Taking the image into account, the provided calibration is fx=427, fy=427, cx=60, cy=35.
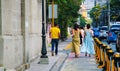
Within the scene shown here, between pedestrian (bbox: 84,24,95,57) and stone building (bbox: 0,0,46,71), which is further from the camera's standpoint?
pedestrian (bbox: 84,24,95,57)

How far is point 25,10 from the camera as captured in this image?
17.2 meters

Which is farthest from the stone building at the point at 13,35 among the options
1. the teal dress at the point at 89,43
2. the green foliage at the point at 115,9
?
the green foliage at the point at 115,9

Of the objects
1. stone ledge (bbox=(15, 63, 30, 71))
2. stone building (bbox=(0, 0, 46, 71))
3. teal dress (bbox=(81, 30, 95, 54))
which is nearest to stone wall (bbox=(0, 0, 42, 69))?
stone building (bbox=(0, 0, 46, 71))

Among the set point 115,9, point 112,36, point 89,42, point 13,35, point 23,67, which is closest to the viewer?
point 13,35

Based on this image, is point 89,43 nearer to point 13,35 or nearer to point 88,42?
point 88,42

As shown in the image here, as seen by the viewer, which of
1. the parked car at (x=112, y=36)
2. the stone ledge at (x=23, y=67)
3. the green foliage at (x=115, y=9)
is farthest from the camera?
the green foliage at (x=115, y=9)

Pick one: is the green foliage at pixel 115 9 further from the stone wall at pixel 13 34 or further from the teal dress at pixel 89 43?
the stone wall at pixel 13 34

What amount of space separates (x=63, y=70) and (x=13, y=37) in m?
4.22

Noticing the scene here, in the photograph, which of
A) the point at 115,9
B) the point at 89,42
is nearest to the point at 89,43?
the point at 89,42

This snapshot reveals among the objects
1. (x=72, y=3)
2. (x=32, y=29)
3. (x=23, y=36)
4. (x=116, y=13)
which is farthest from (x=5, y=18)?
(x=116, y=13)

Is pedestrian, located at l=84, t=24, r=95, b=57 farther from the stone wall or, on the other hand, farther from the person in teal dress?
the stone wall

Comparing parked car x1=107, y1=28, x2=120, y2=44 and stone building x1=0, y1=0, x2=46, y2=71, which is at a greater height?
stone building x1=0, y1=0, x2=46, y2=71

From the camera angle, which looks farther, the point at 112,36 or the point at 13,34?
the point at 112,36

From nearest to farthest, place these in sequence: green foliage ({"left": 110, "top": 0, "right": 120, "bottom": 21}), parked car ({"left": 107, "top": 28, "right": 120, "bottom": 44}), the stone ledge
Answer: the stone ledge, parked car ({"left": 107, "top": 28, "right": 120, "bottom": 44}), green foliage ({"left": 110, "top": 0, "right": 120, "bottom": 21})
